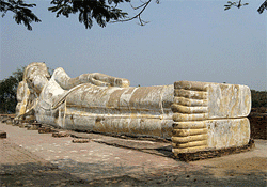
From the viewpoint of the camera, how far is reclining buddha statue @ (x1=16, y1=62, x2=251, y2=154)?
15.0ft


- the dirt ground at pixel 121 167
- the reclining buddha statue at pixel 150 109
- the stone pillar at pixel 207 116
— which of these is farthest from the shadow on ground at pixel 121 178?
the reclining buddha statue at pixel 150 109

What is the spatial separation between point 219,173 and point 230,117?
5.62ft

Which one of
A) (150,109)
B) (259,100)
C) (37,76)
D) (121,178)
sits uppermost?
(37,76)

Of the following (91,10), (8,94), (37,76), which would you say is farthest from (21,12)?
(8,94)

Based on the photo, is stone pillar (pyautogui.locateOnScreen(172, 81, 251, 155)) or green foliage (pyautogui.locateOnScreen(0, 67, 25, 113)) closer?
stone pillar (pyautogui.locateOnScreen(172, 81, 251, 155))

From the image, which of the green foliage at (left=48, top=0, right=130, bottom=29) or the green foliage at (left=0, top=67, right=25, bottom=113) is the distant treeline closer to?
the green foliage at (left=48, top=0, right=130, bottom=29)

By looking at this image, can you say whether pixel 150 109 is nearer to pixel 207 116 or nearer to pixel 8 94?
pixel 207 116

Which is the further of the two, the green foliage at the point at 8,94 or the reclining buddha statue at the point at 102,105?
the green foliage at the point at 8,94

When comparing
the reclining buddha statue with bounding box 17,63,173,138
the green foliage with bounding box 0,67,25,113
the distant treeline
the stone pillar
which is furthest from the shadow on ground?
the green foliage with bounding box 0,67,25,113

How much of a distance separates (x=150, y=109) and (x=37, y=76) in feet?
19.5

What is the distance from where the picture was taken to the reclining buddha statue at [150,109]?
4586mm

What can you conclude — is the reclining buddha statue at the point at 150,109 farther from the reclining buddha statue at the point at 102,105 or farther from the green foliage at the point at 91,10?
the green foliage at the point at 91,10

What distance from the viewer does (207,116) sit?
477 cm

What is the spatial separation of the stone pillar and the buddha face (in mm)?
7302
